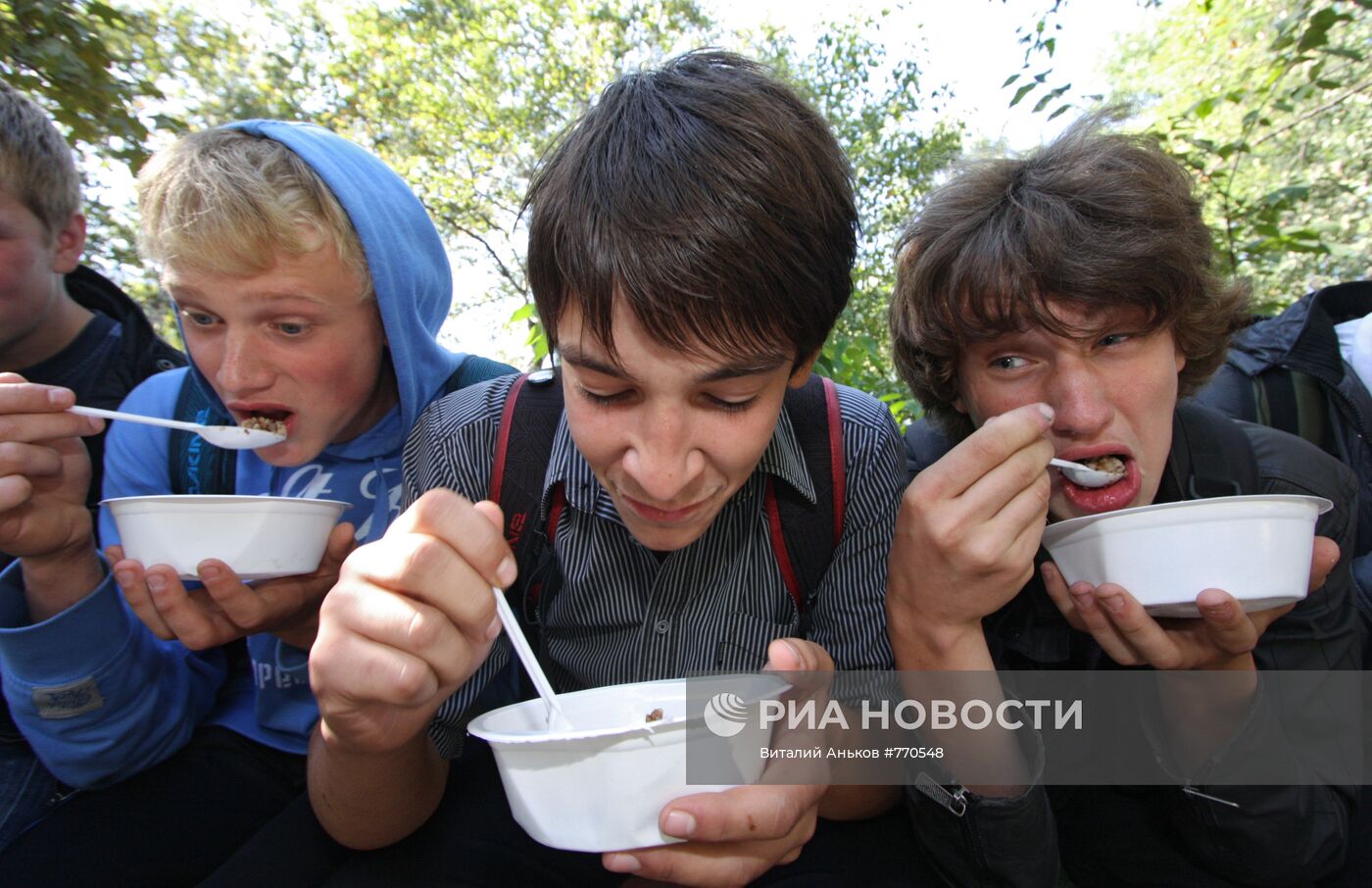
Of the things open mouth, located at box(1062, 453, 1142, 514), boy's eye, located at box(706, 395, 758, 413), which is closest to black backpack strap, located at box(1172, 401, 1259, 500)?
open mouth, located at box(1062, 453, 1142, 514)

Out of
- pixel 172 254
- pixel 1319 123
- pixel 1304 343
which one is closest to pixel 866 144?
pixel 1319 123

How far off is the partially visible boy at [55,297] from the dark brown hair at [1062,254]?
213cm

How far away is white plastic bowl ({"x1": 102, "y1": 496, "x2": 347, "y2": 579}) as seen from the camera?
5.06ft

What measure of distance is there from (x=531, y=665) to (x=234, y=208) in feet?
4.31

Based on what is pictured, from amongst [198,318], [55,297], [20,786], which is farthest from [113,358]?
[20,786]

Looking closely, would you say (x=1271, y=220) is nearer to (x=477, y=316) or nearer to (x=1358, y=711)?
(x=1358, y=711)

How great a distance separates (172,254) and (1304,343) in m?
2.85

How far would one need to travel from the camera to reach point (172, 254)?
1.85 metres

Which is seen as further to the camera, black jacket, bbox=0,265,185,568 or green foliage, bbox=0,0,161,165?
green foliage, bbox=0,0,161,165

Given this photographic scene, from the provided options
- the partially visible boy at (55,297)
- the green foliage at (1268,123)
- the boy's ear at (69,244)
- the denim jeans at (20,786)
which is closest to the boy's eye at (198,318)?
the partially visible boy at (55,297)

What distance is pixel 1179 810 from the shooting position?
5.55 feet

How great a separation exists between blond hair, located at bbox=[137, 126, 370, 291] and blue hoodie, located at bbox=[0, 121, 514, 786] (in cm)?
5

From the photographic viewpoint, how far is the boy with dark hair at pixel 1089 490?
1481 mm

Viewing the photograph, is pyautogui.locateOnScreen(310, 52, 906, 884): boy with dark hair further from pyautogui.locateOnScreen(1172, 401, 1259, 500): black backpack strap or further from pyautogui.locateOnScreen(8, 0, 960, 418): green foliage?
pyautogui.locateOnScreen(8, 0, 960, 418): green foliage
